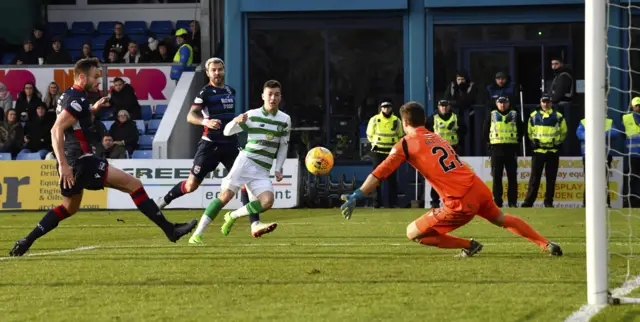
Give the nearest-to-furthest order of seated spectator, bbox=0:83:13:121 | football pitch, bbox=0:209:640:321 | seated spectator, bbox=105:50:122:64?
football pitch, bbox=0:209:640:321
seated spectator, bbox=0:83:13:121
seated spectator, bbox=105:50:122:64

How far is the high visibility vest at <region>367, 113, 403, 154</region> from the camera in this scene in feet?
75.5

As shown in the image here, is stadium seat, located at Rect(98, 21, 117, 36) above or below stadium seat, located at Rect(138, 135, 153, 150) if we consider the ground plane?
above

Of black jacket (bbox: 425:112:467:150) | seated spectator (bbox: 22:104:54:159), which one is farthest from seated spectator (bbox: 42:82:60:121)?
black jacket (bbox: 425:112:467:150)

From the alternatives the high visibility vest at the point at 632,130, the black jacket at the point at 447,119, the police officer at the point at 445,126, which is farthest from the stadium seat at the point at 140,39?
the high visibility vest at the point at 632,130

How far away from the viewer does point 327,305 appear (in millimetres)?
7184

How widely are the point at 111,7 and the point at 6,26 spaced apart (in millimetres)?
2758

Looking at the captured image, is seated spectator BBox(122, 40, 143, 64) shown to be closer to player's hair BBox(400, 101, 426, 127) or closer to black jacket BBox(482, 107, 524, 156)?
black jacket BBox(482, 107, 524, 156)

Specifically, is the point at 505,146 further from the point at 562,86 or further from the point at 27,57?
the point at 27,57

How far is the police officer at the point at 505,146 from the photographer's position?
22578 mm

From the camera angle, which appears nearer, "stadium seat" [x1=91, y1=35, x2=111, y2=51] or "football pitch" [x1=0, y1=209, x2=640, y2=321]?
"football pitch" [x1=0, y1=209, x2=640, y2=321]

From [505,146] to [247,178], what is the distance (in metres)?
10.5

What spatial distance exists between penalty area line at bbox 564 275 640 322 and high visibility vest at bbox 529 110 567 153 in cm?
1415

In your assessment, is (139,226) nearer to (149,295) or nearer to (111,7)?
(149,295)

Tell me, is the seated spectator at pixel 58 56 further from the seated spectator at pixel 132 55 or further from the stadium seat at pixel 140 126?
the stadium seat at pixel 140 126
